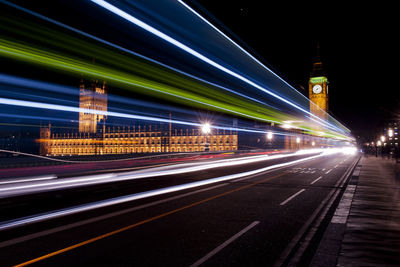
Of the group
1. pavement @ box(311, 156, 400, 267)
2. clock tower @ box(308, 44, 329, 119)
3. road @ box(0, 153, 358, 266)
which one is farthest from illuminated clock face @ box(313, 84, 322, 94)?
pavement @ box(311, 156, 400, 267)

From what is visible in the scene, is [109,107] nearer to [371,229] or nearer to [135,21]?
[135,21]

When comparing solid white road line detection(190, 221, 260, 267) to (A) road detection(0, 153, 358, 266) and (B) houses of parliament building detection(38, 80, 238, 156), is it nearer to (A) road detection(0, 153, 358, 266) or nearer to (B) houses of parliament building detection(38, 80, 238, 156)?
(A) road detection(0, 153, 358, 266)

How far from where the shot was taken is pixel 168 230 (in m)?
6.38

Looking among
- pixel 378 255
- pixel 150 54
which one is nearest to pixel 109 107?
pixel 150 54

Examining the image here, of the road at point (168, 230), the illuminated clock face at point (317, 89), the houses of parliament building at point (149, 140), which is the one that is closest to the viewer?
the road at point (168, 230)

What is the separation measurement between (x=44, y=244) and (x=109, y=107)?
14.3m

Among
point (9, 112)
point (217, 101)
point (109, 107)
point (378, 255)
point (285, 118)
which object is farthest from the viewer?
point (285, 118)

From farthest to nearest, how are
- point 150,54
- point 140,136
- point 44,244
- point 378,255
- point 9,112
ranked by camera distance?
1. point 140,136
2. point 150,54
3. point 9,112
4. point 44,244
5. point 378,255

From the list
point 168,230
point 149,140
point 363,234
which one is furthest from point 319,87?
point 168,230

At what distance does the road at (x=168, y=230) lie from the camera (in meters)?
4.76

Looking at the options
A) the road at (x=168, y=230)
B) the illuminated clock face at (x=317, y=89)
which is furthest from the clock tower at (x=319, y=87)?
the road at (x=168, y=230)

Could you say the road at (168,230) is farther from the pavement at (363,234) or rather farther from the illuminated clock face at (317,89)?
the illuminated clock face at (317,89)

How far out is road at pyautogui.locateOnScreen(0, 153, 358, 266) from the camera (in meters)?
4.76

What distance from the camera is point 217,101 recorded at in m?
20.8
